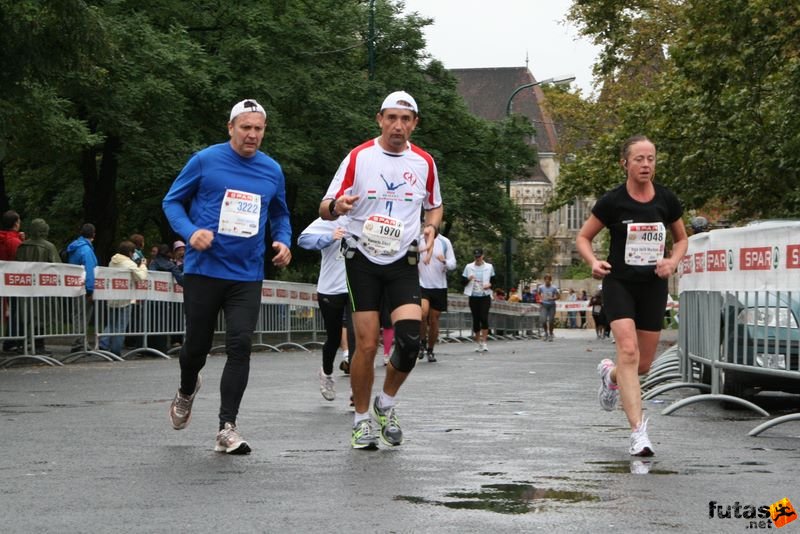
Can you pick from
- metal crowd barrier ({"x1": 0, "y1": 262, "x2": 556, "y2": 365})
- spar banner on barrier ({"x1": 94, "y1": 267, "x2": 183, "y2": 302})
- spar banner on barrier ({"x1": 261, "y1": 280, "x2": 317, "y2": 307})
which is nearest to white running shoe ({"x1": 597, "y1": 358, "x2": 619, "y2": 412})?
metal crowd barrier ({"x1": 0, "y1": 262, "x2": 556, "y2": 365})

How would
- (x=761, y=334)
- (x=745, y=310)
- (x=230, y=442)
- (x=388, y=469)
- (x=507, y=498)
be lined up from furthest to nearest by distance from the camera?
(x=745, y=310), (x=761, y=334), (x=230, y=442), (x=388, y=469), (x=507, y=498)

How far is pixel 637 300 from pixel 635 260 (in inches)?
10.4

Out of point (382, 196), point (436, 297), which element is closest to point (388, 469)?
point (382, 196)

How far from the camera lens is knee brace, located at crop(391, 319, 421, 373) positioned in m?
9.05

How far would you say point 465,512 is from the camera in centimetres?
639

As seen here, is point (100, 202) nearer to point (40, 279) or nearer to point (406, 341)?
point (40, 279)

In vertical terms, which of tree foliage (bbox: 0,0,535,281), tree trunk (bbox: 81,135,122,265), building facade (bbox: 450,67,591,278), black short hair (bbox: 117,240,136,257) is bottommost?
black short hair (bbox: 117,240,136,257)

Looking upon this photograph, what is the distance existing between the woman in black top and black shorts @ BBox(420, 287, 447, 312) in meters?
12.3

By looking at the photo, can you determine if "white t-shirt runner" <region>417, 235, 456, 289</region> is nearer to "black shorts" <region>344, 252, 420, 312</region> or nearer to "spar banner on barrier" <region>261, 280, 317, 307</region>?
"spar banner on barrier" <region>261, 280, 317, 307</region>

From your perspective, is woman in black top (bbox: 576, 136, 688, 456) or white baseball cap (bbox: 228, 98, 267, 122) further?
woman in black top (bbox: 576, 136, 688, 456)

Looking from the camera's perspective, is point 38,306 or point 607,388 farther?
point 38,306

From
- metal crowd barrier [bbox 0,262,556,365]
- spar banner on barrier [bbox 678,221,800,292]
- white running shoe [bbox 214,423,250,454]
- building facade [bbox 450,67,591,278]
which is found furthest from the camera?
building facade [bbox 450,67,591,278]

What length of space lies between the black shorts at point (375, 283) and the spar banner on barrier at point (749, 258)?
3.30 m

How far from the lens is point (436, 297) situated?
2234 cm
